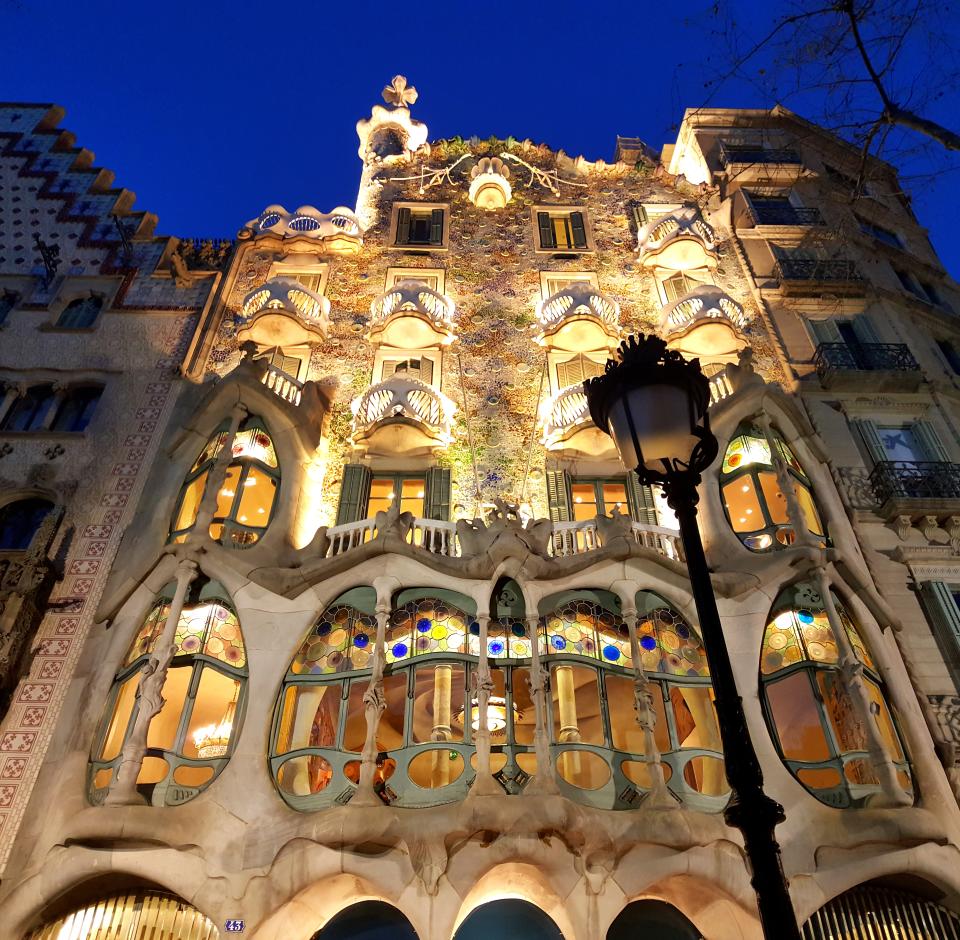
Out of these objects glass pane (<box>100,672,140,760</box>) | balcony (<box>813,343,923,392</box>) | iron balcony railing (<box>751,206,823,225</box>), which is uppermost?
iron balcony railing (<box>751,206,823,225</box>)

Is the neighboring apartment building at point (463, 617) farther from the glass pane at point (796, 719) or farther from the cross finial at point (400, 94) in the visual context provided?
the cross finial at point (400, 94)

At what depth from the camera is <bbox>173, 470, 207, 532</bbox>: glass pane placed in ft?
46.8

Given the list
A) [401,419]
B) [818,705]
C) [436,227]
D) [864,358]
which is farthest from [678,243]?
[818,705]

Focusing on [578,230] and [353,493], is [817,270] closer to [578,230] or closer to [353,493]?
[578,230]

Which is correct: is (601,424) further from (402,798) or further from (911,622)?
(911,622)

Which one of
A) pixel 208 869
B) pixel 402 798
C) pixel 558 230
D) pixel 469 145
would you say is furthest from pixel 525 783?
pixel 469 145

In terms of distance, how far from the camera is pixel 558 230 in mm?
23031

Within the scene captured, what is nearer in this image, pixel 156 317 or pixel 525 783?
pixel 525 783

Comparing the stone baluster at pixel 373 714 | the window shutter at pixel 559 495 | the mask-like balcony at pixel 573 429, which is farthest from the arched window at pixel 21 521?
the mask-like balcony at pixel 573 429

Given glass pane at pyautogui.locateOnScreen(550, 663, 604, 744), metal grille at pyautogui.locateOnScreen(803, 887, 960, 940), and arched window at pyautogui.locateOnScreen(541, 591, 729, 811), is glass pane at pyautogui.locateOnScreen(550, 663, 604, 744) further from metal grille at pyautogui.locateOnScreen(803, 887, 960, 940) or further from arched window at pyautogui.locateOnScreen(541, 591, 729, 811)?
metal grille at pyautogui.locateOnScreen(803, 887, 960, 940)

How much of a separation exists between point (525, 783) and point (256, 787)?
368cm

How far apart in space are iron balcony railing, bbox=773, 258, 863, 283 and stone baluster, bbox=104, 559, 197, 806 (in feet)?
52.5

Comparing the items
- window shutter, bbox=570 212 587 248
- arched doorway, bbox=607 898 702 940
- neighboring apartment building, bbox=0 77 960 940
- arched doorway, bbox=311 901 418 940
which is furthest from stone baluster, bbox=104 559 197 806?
window shutter, bbox=570 212 587 248

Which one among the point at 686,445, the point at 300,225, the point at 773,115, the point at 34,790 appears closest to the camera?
the point at 686,445
